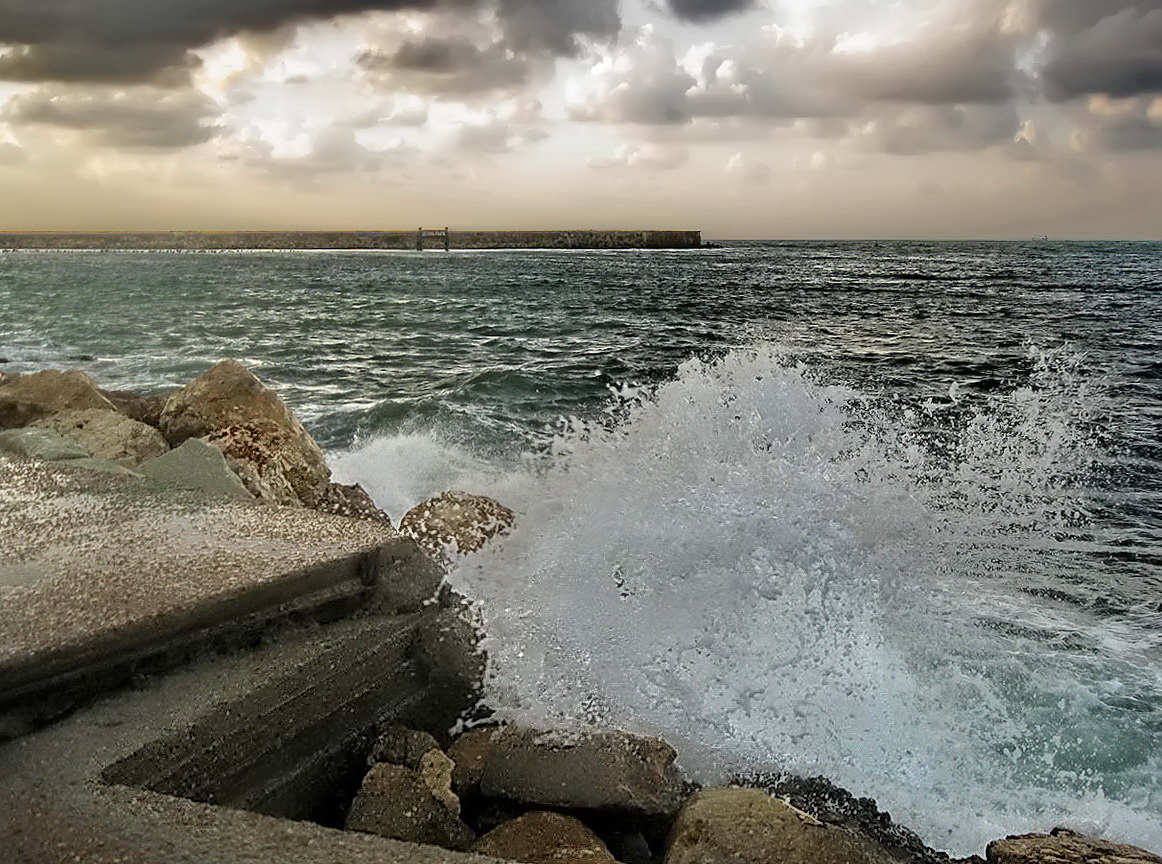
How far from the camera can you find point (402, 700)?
2768mm

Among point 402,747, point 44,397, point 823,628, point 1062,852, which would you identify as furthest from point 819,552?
point 44,397

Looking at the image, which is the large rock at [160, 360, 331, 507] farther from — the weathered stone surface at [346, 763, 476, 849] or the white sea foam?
the weathered stone surface at [346, 763, 476, 849]

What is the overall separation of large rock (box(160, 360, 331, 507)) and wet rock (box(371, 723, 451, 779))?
184 cm

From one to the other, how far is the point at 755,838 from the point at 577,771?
0.56m

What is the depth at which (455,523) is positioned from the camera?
14.3ft

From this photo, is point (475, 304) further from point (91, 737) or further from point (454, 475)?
point (91, 737)

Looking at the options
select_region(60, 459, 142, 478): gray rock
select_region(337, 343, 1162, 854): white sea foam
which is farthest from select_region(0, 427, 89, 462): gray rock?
select_region(337, 343, 1162, 854): white sea foam

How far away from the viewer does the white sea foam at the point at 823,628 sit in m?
3.08

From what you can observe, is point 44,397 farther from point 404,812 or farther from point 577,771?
point 577,771

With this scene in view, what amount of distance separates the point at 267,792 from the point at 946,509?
535cm

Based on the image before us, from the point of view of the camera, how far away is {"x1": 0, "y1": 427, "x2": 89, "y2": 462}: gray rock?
12.5ft

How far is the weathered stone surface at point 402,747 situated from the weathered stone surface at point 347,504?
7.48 ft

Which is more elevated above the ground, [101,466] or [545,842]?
[101,466]

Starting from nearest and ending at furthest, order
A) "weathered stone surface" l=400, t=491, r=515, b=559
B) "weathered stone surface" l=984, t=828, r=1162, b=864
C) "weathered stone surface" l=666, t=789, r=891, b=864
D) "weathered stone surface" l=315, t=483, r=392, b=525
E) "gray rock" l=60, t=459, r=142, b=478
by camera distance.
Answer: "weathered stone surface" l=666, t=789, r=891, b=864, "weathered stone surface" l=984, t=828, r=1162, b=864, "gray rock" l=60, t=459, r=142, b=478, "weathered stone surface" l=400, t=491, r=515, b=559, "weathered stone surface" l=315, t=483, r=392, b=525
